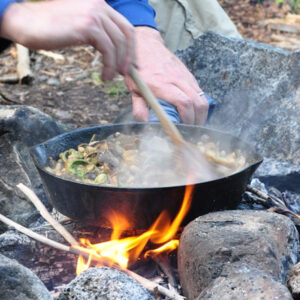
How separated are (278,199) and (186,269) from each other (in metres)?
1.03

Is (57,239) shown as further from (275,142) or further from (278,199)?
(275,142)

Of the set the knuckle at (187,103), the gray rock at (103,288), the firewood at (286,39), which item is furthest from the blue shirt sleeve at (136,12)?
the firewood at (286,39)

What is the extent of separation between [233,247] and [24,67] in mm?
5506

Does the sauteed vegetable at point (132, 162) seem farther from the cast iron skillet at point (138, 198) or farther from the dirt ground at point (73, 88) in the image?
the dirt ground at point (73, 88)

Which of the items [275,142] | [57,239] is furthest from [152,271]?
[275,142]

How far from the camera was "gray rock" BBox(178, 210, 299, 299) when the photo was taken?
2215 millimetres

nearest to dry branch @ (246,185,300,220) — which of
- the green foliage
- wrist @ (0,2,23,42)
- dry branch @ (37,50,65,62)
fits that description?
wrist @ (0,2,23,42)

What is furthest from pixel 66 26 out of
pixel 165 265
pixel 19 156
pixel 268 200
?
pixel 19 156

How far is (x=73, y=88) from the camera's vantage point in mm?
7031

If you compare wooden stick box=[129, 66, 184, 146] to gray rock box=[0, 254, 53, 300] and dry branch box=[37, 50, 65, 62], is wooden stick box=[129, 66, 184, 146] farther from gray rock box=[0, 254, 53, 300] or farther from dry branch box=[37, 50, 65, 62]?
dry branch box=[37, 50, 65, 62]

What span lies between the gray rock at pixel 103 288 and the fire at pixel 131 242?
39 cm

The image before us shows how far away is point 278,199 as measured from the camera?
3174 millimetres

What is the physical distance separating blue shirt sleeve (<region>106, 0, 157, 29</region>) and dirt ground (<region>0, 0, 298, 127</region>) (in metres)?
2.09

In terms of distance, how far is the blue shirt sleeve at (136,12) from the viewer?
394 cm
